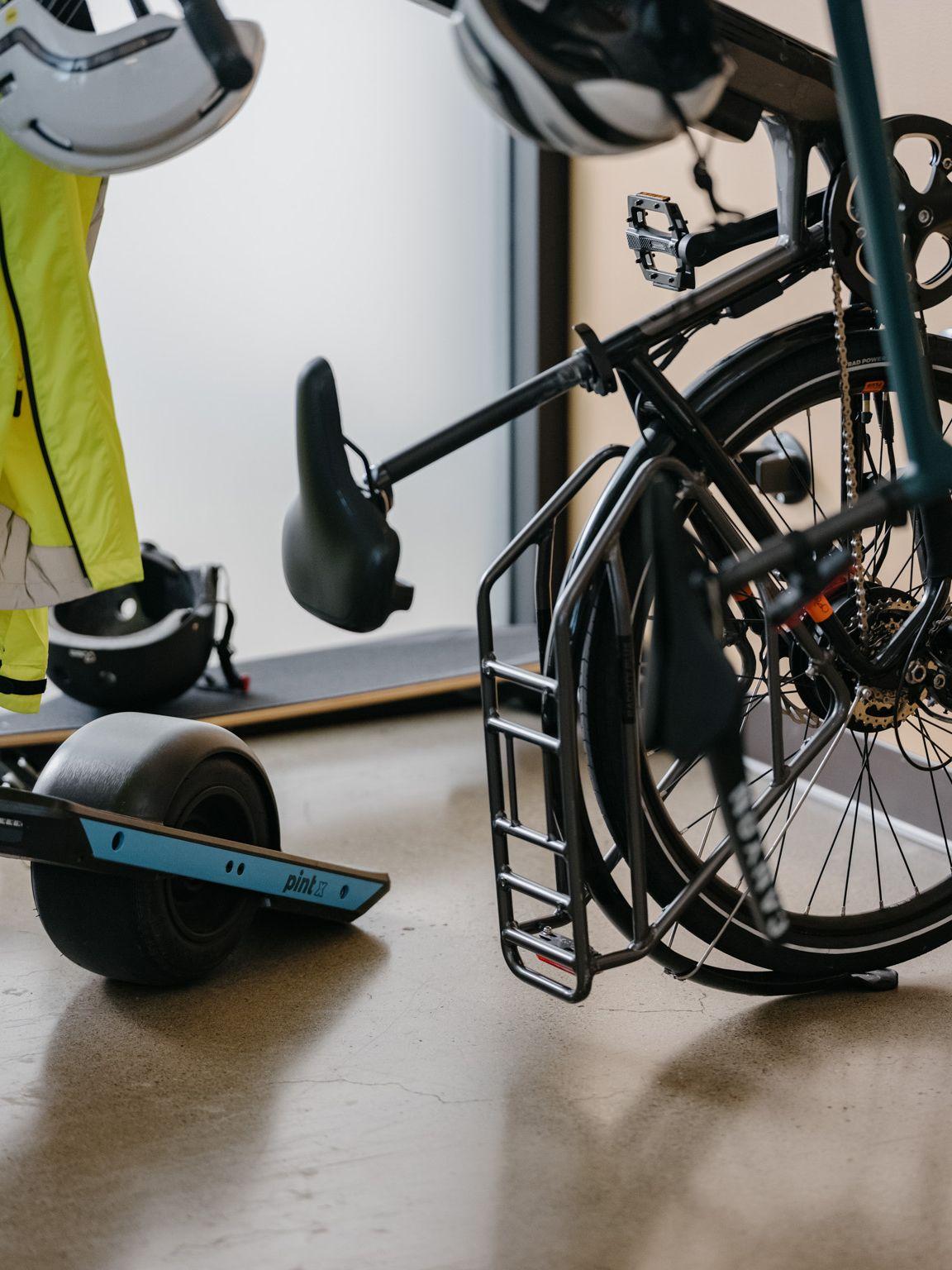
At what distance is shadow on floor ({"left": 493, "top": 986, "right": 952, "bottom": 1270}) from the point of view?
1554 mm

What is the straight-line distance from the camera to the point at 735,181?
9.68 feet

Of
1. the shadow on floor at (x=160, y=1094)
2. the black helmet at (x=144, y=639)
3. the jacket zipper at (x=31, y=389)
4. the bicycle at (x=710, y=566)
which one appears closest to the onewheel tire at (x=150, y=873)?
the shadow on floor at (x=160, y=1094)

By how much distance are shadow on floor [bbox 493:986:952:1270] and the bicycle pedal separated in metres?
1.00

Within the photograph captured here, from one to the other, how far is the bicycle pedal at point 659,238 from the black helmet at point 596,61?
0.45m

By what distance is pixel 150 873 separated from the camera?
1.98 m

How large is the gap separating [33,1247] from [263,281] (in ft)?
7.77

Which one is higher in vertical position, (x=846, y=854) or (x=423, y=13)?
(x=423, y=13)

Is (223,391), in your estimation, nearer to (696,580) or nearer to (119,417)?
(119,417)

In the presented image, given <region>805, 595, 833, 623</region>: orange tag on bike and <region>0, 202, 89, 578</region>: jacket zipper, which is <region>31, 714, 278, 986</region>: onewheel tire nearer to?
<region>0, 202, 89, 578</region>: jacket zipper

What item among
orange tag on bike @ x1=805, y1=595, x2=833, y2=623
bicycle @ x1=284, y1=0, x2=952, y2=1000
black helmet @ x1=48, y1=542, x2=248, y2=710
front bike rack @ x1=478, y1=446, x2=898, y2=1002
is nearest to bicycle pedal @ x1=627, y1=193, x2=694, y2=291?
bicycle @ x1=284, y1=0, x2=952, y2=1000

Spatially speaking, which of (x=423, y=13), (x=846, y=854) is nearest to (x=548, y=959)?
(x=846, y=854)

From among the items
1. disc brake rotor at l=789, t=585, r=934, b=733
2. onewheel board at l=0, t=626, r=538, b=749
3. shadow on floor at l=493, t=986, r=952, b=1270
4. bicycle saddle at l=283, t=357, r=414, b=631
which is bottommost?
shadow on floor at l=493, t=986, r=952, b=1270

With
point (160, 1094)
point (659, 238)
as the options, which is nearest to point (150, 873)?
point (160, 1094)

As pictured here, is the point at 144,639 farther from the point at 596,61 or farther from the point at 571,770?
the point at 596,61
